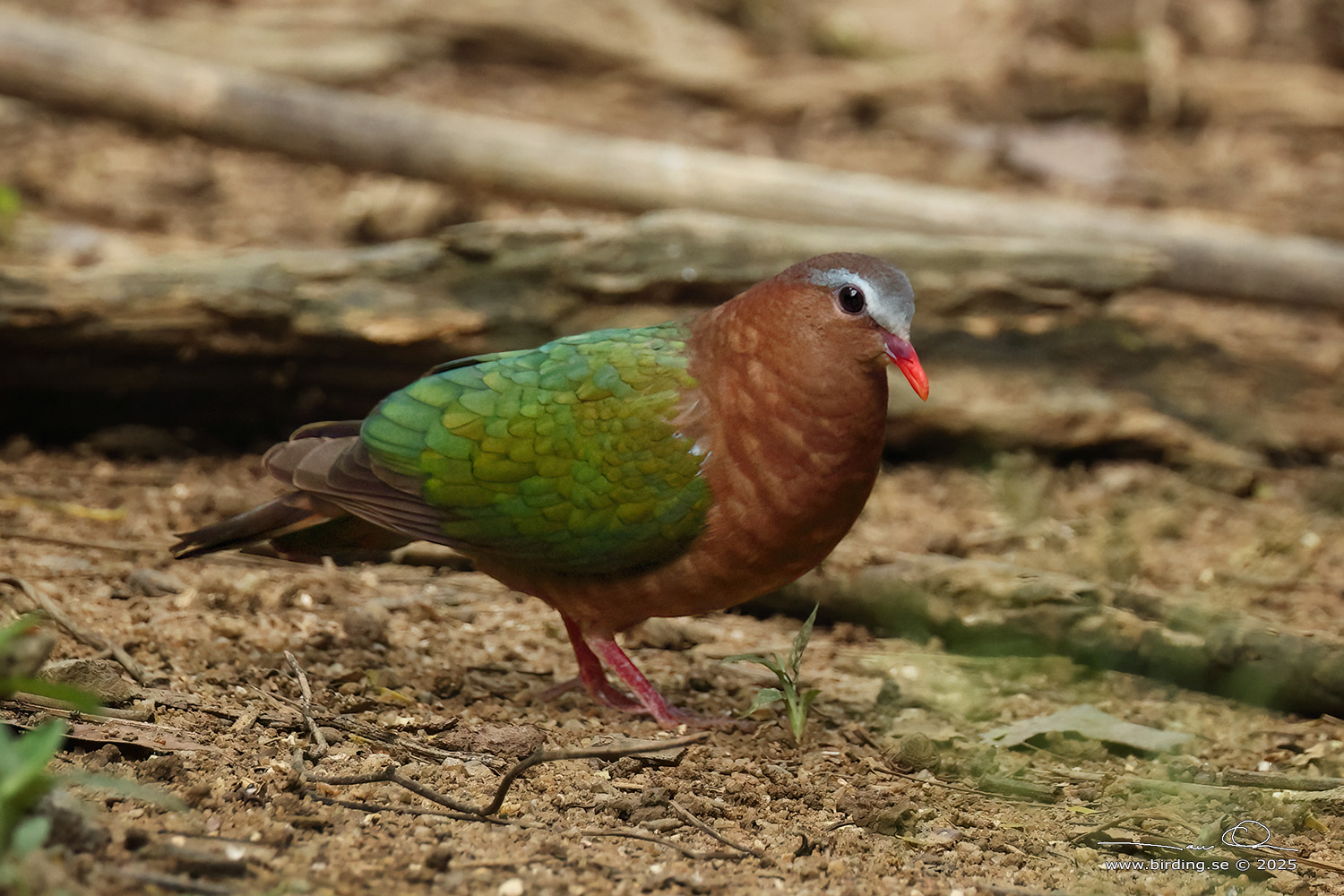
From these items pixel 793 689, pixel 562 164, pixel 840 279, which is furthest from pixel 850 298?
pixel 562 164

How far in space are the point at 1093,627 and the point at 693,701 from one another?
1191mm

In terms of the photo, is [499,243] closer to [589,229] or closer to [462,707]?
[589,229]

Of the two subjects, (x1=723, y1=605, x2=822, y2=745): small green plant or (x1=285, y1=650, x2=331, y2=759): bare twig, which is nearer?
(x1=285, y1=650, x2=331, y2=759): bare twig

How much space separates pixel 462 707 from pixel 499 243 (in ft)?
7.21

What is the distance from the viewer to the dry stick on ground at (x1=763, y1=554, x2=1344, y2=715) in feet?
11.5

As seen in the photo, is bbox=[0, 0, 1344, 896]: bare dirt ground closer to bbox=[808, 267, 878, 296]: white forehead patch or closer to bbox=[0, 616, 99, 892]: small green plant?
bbox=[0, 616, 99, 892]: small green plant

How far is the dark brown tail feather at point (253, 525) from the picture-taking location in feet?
11.5

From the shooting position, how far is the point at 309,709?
3.04m

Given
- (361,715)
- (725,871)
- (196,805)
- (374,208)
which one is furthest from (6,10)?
(725,871)

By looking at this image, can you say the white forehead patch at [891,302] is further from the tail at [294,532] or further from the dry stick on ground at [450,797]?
the tail at [294,532]

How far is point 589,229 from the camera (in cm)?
504

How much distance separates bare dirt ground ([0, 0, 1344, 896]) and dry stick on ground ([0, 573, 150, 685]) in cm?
4

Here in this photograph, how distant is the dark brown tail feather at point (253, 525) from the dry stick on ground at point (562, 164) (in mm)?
3318

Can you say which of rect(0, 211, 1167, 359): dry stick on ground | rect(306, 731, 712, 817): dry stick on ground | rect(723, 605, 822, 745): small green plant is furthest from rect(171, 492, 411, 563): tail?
rect(0, 211, 1167, 359): dry stick on ground
